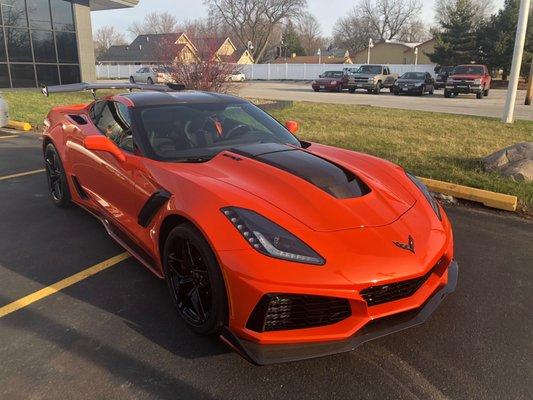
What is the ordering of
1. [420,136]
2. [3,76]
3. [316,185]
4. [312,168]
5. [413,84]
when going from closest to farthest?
[316,185] < [312,168] < [420,136] < [3,76] < [413,84]

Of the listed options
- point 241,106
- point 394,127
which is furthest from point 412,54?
point 241,106

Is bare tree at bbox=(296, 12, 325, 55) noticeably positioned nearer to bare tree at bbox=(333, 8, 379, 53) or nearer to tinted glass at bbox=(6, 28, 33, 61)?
bare tree at bbox=(333, 8, 379, 53)

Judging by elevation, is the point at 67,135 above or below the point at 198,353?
above

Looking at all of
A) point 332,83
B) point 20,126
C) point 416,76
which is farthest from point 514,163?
point 332,83

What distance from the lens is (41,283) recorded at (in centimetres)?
346

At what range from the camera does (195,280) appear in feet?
8.84

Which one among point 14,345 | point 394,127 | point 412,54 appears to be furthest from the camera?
point 412,54

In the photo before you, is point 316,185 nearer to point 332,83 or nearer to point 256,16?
point 332,83

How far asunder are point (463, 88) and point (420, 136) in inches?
723

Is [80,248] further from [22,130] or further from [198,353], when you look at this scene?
[22,130]

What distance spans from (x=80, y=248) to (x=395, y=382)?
293 cm

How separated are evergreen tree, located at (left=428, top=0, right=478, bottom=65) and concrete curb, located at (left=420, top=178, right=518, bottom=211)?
1686 inches

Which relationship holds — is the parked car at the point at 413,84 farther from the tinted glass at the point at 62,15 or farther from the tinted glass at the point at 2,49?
the tinted glass at the point at 2,49

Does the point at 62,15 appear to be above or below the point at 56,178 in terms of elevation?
above
